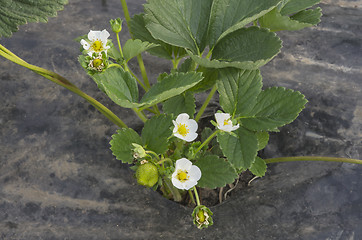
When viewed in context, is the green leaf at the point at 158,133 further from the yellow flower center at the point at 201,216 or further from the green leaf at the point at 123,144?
the yellow flower center at the point at 201,216

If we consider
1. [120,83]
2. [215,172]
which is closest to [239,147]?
[215,172]

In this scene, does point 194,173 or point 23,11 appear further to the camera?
point 23,11

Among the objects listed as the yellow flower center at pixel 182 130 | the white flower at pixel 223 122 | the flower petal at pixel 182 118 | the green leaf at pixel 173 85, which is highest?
the green leaf at pixel 173 85

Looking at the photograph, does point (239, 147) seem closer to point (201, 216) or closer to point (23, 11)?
point (201, 216)

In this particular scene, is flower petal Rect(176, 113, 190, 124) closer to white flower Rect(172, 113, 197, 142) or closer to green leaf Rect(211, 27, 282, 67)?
white flower Rect(172, 113, 197, 142)

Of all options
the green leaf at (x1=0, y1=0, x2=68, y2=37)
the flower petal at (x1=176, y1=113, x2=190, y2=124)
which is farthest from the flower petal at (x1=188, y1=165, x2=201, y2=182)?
the green leaf at (x1=0, y1=0, x2=68, y2=37)

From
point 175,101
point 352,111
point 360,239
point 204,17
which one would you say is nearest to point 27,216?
point 175,101

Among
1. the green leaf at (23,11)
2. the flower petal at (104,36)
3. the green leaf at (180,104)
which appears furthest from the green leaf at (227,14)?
the green leaf at (23,11)
